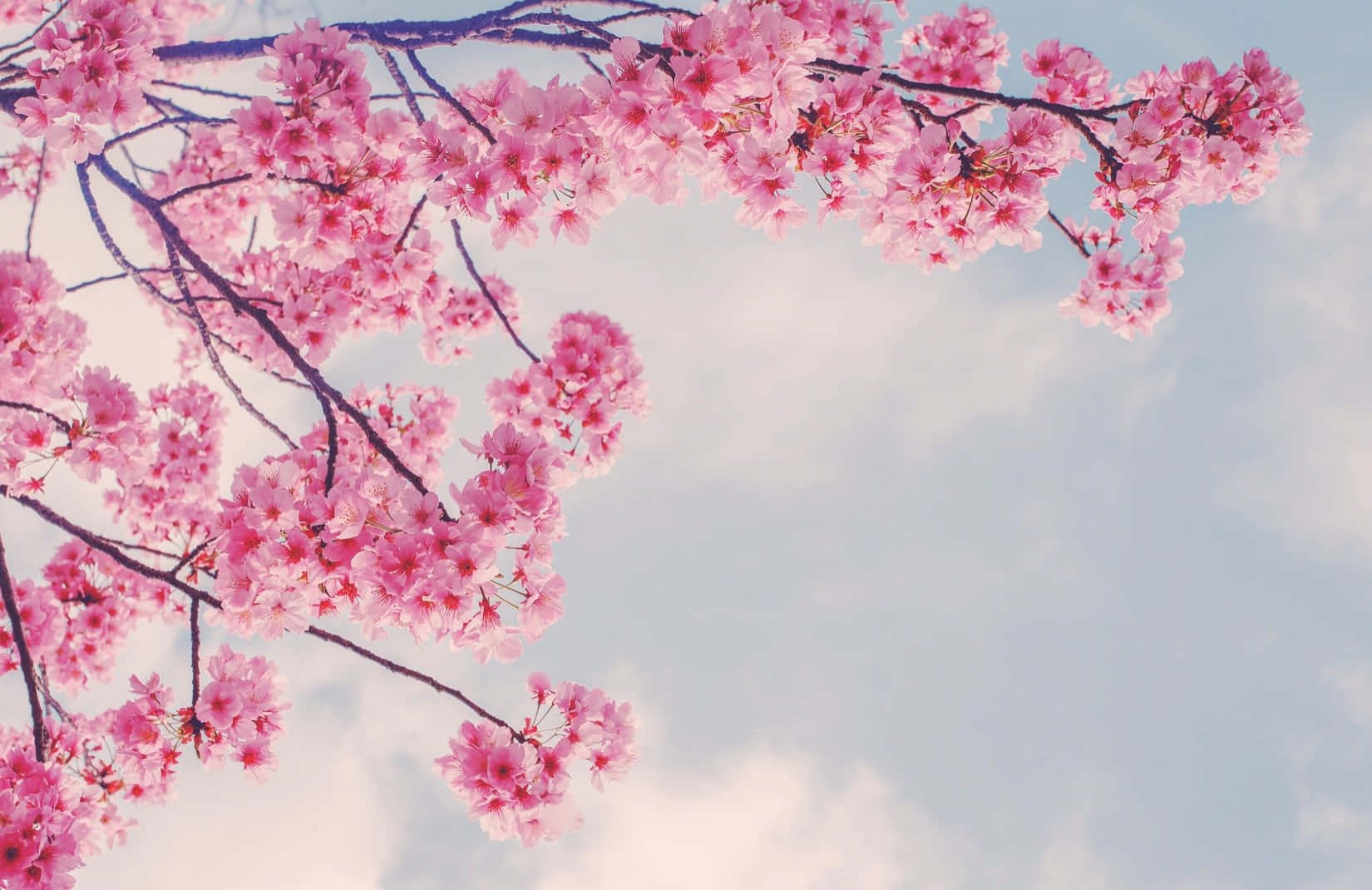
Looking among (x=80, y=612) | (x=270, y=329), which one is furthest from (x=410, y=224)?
(x=80, y=612)

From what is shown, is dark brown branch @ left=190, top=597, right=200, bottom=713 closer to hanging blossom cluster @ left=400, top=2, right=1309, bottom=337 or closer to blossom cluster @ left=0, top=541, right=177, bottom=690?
hanging blossom cluster @ left=400, top=2, right=1309, bottom=337

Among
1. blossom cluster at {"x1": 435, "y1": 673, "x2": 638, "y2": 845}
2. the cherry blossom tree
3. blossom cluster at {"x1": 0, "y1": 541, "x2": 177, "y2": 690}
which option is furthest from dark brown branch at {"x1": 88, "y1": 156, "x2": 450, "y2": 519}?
blossom cluster at {"x1": 0, "y1": 541, "x2": 177, "y2": 690}

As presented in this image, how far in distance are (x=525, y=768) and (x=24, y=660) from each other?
263cm

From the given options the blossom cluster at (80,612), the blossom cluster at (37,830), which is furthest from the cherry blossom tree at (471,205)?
the blossom cluster at (80,612)

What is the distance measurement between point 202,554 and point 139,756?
1175mm

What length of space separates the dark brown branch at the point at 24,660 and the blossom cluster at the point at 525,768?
2.04 metres

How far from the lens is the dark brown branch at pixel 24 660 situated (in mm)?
3652

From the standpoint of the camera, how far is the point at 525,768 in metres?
3.88

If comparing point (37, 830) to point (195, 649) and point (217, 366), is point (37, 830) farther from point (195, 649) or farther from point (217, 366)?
point (217, 366)

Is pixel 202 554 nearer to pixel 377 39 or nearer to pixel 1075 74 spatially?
pixel 377 39

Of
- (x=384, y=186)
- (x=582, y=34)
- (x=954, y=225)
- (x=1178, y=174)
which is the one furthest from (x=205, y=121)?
(x=1178, y=174)

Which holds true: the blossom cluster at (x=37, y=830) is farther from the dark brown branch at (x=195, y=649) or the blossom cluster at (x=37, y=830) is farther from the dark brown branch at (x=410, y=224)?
the dark brown branch at (x=410, y=224)

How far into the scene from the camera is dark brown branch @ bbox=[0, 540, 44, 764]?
3652 millimetres

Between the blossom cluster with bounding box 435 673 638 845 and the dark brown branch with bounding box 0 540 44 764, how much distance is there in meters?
2.04
